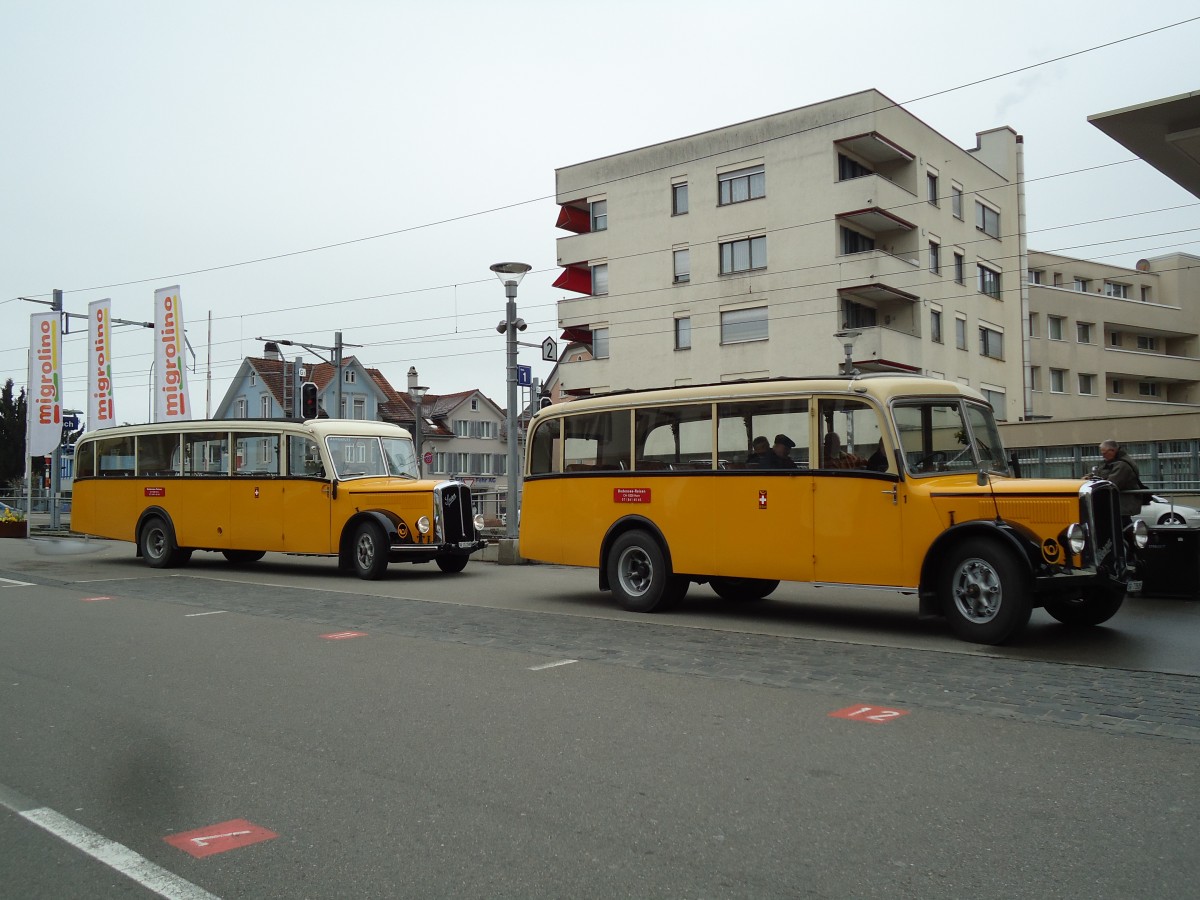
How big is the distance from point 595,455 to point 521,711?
6.45 m

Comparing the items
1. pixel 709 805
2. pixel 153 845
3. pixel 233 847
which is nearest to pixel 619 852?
pixel 709 805

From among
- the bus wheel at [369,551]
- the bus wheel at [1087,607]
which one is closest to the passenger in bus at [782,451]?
the bus wheel at [1087,607]

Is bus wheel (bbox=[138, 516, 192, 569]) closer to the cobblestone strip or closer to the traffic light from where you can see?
the traffic light

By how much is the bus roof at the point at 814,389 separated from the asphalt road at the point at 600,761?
240cm

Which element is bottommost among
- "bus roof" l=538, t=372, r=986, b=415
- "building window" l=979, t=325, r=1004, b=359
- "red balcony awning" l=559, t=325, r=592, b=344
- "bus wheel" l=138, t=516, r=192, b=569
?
"bus wheel" l=138, t=516, r=192, b=569

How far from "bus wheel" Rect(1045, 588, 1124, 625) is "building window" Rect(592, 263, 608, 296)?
3623 centimetres

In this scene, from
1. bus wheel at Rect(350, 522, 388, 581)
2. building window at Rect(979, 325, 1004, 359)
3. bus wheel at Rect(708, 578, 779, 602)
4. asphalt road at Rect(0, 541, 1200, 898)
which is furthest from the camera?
building window at Rect(979, 325, 1004, 359)

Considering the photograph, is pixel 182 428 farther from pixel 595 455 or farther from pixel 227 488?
pixel 595 455

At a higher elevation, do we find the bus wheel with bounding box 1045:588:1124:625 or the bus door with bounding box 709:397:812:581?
the bus door with bounding box 709:397:812:581

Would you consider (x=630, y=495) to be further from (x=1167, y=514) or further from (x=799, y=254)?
(x=799, y=254)

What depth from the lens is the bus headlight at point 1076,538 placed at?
28.7 ft

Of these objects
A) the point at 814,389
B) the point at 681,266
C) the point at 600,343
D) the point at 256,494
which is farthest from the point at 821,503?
the point at 600,343

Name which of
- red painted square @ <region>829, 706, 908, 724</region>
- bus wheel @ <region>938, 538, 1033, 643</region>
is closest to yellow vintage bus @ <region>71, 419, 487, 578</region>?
bus wheel @ <region>938, 538, 1033, 643</region>

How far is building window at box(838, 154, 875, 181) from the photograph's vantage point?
39.2 metres
